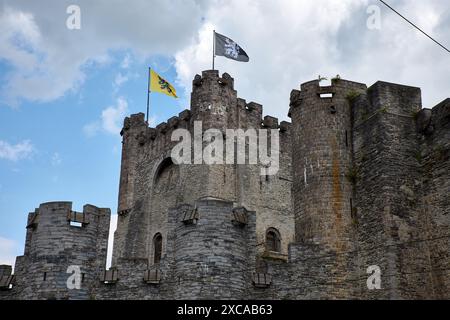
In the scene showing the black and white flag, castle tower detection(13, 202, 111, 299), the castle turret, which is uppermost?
the black and white flag

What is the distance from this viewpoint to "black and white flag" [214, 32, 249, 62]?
3556 centimetres

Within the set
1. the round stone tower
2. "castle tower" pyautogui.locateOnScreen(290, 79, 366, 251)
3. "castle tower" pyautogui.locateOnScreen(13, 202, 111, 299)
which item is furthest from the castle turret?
"castle tower" pyautogui.locateOnScreen(290, 79, 366, 251)

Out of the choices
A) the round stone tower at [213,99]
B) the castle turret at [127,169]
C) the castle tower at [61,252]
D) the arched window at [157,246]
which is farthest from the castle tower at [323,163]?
the castle turret at [127,169]

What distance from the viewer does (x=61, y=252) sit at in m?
21.9

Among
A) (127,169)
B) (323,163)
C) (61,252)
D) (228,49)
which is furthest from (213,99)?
(61,252)

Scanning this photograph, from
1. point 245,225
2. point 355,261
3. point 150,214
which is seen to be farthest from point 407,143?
point 150,214

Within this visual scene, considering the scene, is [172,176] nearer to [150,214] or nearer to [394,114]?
[150,214]

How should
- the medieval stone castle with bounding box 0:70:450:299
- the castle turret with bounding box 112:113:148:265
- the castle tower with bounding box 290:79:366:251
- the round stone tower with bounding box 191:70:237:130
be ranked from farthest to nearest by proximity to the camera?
the castle turret with bounding box 112:113:148:265
the round stone tower with bounding box 191:70:237:130
the castle tower with bounding box 290:79:366:251
the medieval stone castle with bounding box 0:70:450:299

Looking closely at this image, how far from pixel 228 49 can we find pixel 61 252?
16.9m

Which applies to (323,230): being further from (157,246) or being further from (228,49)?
(228,49)

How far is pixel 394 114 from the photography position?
933 inches

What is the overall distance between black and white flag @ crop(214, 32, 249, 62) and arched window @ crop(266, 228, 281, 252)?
8510mm

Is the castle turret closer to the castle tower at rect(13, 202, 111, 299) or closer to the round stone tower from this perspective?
the round stone tower
